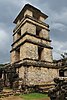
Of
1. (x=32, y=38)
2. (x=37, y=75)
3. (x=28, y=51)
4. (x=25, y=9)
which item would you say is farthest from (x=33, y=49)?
(x=25, y=9)

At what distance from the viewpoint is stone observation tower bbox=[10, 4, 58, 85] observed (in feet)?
64.2

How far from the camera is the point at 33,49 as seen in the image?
21250mm

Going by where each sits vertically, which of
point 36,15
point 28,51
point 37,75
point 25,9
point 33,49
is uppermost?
point 25,9

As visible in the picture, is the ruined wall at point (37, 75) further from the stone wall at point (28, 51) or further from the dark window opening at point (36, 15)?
the dark window opening at point (36, 15)

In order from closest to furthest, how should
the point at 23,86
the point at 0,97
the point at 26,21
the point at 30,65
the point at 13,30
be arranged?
the point at 0,97
the point at 23,86
the point at 30,65
the point at 26,21
the point at 13,30

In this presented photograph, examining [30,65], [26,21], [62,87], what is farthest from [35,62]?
[62,87]

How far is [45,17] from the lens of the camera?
25.6 metres

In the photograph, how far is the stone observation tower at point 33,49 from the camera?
770 inches

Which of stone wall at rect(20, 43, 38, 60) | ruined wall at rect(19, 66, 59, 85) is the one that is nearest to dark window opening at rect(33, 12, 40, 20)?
stone wall at rect(20, 43, 38, 60)

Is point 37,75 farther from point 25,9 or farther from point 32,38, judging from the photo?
point 25,9

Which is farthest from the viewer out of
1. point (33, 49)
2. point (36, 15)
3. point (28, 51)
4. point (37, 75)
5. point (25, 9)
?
point (36, 15)

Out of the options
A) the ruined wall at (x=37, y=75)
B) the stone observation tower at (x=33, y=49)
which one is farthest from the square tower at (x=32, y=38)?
the ruined wall at (x=37, y=75)

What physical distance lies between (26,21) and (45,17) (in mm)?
4394

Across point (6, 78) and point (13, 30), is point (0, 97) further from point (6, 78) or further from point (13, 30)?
point (13, 30)
